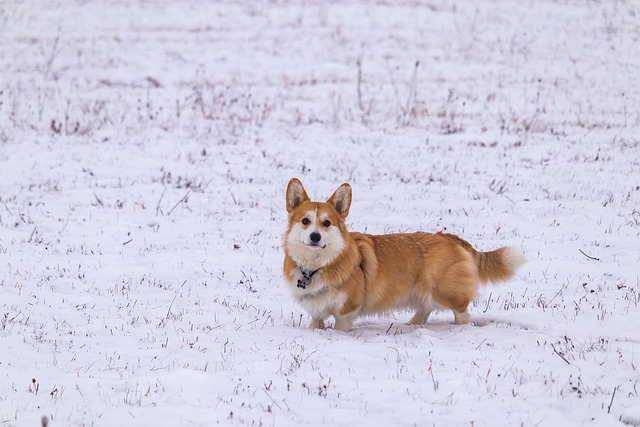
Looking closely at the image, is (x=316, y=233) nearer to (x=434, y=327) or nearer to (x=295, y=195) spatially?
(x=295, y=195)

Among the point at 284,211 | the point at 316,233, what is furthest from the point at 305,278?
the point at 284,211

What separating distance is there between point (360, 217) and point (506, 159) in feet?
14.6

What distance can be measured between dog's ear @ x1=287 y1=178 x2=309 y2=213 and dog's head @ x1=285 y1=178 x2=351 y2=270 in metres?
0.03

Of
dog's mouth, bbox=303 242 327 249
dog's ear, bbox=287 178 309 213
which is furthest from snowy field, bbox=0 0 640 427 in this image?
dog's ear, bbox=287 178 309 213

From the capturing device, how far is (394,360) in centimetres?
555

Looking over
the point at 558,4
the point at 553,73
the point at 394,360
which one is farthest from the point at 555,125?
the point at 558,4

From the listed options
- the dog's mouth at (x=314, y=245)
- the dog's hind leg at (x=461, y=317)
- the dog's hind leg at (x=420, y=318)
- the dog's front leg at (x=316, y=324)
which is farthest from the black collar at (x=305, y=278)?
the dog's hind leg at (x=461, y=317)

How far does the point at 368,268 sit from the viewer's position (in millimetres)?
6863

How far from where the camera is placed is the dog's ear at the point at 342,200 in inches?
271

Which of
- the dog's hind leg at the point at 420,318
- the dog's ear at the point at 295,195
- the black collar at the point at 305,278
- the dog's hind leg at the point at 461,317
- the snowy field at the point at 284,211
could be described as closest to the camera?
the snowy field at the point at 284,211

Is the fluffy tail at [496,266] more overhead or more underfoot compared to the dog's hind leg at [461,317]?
more overhead

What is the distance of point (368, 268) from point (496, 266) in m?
1.41

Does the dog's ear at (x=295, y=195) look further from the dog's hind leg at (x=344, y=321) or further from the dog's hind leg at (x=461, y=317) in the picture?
the dog's hind leg at (x=461, y=317)

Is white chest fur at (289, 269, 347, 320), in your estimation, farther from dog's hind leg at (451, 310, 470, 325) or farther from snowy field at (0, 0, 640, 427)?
dog's hind leg at (451, 310, 470, 325)
